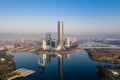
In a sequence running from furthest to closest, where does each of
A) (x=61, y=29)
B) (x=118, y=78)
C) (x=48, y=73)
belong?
(x=61, y=29) → (x=48, y=73) → (x=118, y=78)

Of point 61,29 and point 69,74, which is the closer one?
point 69,74

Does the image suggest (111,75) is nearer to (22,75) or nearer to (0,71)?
(22,75)

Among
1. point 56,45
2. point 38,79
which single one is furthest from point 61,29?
point 38,79

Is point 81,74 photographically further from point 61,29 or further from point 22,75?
point 61,29

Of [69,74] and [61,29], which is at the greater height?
[61,29]

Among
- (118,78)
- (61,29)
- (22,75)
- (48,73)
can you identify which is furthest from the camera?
(61,29)

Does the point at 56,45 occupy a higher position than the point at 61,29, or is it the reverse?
the point at 61,29

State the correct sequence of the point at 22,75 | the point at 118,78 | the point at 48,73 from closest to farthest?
the point at 118,78
the point at 22,75
the point at 48,73

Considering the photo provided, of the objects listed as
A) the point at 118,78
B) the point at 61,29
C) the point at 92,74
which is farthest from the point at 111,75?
the point at 61,29

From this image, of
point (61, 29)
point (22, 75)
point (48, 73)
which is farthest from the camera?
point (61, 29)
